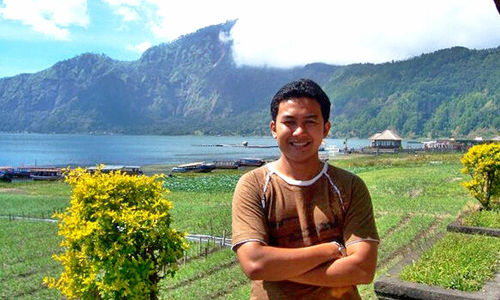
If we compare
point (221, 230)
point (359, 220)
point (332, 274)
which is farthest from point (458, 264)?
point (221, 230)

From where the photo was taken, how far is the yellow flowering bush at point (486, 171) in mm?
13539

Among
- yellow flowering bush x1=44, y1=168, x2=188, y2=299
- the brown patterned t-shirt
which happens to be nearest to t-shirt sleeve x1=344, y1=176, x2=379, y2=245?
the brown patterned t-shirt

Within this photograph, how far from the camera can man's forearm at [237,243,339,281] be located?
2.42m

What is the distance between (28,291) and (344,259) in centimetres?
1124

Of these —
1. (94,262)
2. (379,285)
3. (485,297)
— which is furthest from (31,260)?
(485,297)

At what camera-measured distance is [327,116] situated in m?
2.84

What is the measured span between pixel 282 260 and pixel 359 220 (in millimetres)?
554

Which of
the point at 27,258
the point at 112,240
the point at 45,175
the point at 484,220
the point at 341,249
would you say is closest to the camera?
the point at 341,249

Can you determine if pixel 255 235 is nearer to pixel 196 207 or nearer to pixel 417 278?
pixel 417 278

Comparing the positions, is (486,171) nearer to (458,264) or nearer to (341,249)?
(458,264)

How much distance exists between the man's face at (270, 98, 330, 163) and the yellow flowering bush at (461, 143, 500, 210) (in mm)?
12769

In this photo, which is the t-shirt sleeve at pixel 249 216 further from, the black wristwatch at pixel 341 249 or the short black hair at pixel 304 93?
the short black hair at pixel 304 93

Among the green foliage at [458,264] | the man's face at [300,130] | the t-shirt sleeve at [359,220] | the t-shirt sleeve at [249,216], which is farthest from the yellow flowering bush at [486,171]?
the t-shirt sleeve at [249,216]

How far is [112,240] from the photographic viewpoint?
18.3 feet
